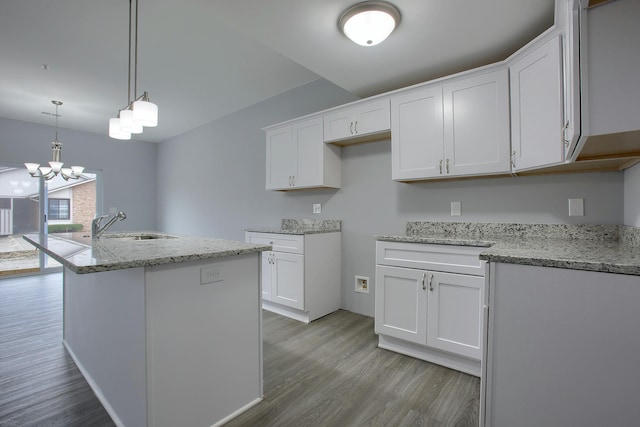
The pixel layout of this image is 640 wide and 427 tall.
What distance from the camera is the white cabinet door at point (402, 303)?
6.93 ft

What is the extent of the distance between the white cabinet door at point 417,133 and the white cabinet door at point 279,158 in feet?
4.20

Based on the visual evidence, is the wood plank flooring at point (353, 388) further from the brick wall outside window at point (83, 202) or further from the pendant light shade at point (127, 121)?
the brick wall outside window at point (83, 202)

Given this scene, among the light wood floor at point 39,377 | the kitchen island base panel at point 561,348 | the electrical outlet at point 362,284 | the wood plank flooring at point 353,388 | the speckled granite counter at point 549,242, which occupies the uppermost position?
the speckled granite counter at point 549,242

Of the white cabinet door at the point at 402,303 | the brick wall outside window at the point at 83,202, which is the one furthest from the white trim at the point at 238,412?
the brick wall outside window at the point at 83,202

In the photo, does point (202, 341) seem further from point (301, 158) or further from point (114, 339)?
point (301, 158)

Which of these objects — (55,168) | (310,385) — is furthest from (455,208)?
(55,168)

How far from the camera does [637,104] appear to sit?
1.05m

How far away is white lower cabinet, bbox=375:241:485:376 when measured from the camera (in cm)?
191

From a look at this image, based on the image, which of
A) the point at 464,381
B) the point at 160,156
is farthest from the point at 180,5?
the point at 160,156

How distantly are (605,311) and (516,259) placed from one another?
0.31 metres

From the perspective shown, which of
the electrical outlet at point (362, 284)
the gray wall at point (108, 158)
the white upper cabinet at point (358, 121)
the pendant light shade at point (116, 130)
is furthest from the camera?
the gray wall at point (108, 158)

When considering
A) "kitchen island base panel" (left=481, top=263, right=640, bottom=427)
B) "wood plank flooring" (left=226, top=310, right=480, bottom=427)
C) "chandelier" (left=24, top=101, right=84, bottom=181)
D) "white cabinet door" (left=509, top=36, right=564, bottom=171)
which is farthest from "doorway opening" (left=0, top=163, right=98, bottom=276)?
"white cabinet door" (left=509, top=36, right=564, bottom=171)

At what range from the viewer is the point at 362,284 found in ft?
10.2

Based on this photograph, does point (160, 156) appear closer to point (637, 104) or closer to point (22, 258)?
point (22, 258)
